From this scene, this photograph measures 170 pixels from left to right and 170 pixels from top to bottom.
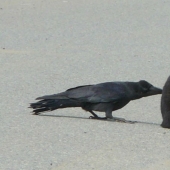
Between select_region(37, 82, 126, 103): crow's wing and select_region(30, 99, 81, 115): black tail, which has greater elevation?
select_region(37, 82, 126, 103): crow's wing

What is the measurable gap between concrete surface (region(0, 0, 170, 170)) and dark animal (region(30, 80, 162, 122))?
13cm

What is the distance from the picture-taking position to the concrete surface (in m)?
5.85

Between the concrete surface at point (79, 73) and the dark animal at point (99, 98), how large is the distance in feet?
0.42

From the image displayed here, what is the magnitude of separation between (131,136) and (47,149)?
0.91 m

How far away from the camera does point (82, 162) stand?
5625 mm

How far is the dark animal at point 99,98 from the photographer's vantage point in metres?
7.24

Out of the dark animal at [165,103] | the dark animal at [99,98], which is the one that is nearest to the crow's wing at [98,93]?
the dark animal at [99,98]

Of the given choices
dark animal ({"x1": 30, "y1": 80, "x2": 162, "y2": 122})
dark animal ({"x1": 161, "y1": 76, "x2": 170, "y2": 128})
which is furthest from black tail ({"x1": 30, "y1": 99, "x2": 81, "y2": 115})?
dark animal ({"x1": 161, "y1": 76, "x2": 170, "y2": 128})

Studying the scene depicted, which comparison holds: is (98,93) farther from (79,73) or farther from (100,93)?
(79,73)

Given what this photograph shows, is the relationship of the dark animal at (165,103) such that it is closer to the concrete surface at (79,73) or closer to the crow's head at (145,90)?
the concrete surface at (79,73)

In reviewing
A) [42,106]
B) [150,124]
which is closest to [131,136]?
→ [150,124]

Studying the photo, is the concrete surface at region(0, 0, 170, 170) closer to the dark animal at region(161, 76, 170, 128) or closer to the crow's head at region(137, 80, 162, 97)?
the dark animal at region(161, 76, 170, 128)

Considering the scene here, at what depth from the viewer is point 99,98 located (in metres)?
7.29

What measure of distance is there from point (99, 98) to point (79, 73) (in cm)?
253
